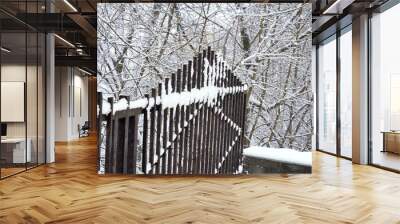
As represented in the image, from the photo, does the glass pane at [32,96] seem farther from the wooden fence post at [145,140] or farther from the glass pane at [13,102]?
the wooden fence post at [145,140]

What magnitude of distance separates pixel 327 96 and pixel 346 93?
52.0 inches

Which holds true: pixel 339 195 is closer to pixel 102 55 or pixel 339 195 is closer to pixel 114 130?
pixel 114 130

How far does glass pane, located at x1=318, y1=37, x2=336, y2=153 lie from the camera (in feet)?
32.0

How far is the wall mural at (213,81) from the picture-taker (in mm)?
6125

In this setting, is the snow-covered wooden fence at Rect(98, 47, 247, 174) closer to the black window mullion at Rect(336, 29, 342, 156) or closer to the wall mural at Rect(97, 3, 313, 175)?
the wall mural at Rect(97, 3, 313, 175)

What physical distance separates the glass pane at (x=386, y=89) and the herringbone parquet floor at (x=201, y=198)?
0.70 meters

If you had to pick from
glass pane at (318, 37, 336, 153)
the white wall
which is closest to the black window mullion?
glass pane at (318, 37, 336, 153)


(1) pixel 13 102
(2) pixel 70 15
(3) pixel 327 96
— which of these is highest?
(2) pixel 70 15

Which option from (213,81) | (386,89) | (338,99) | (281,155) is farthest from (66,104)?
(386,89)

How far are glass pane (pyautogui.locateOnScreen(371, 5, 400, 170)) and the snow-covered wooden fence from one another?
2.80 meters

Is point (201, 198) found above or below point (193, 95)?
below

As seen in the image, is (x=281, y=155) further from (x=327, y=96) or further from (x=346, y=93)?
(x=327, y=96)

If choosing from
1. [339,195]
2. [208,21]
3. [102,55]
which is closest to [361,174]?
[339,195]

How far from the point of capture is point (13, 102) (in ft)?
20.6
